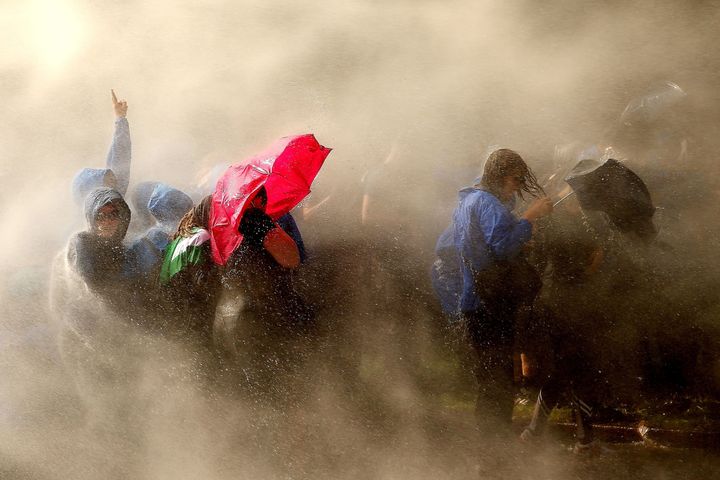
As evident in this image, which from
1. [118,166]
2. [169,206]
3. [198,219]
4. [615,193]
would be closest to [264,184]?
[198,219]

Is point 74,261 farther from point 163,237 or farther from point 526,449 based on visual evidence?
point 526,449

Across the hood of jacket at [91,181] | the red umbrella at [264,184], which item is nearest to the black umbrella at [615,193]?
the red umbrella at [264,184]

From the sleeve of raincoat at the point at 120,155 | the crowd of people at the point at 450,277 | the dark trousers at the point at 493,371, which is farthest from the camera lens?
the sleeve of raincoat at the point at 120,155

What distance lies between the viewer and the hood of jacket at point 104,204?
254 centimetres

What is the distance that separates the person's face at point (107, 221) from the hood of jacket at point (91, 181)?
33 centimetres

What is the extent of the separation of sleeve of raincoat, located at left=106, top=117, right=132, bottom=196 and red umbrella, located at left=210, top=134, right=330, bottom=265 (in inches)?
33.9

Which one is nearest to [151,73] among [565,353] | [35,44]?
[35,44]

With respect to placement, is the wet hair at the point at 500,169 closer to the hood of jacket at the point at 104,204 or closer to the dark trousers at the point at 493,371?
the dark trousers at the point at 493,371

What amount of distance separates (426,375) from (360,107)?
5.53 ft

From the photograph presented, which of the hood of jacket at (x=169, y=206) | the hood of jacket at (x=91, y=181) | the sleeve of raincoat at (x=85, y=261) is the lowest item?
the sleeve of raincoat at (x=85, y=261)

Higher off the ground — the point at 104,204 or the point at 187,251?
the point at 104,204

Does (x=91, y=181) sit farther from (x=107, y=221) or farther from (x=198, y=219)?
(x=198, y=219)

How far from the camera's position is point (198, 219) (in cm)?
240

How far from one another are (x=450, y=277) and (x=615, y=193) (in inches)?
33.1
